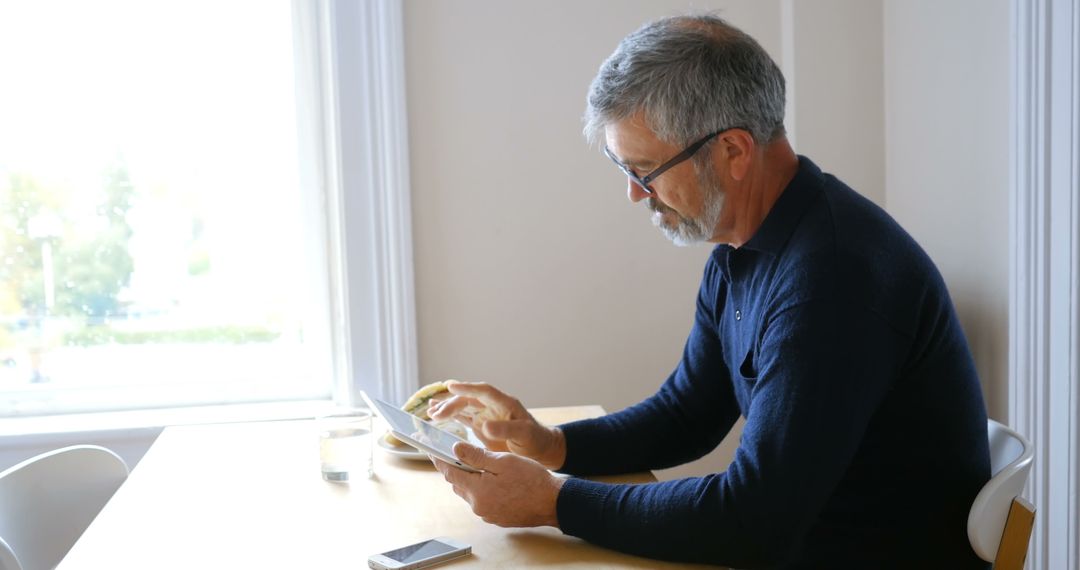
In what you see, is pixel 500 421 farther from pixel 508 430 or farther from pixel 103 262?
pixel 103 262

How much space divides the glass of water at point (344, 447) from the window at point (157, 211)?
1286mm

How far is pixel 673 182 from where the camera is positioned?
4.81ft

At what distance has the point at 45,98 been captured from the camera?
2.84m

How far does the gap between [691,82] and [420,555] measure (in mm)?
714

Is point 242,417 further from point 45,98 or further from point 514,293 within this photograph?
point 45,98

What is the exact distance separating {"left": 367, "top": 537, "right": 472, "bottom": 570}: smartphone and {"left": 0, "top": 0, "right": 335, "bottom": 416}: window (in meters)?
1.69

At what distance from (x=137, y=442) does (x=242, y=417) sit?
0.28 metres

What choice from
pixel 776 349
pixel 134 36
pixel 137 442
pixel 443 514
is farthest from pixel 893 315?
pixel 134 36

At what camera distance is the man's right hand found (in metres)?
1.62

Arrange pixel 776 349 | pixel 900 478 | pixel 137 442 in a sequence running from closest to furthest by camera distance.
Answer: pixel 776 349 → pixel 900 478 → pixel 137 442

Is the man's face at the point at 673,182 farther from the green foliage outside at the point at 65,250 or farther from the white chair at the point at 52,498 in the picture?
the green foliage outside at the point at 65,250

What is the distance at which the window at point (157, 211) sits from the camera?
112 inches

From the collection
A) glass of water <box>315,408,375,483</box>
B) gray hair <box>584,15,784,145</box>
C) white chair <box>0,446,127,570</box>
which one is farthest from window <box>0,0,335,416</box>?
gray hair <box>584,15,784,145</box>

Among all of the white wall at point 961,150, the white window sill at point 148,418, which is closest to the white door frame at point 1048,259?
the white wall at point 961,150
